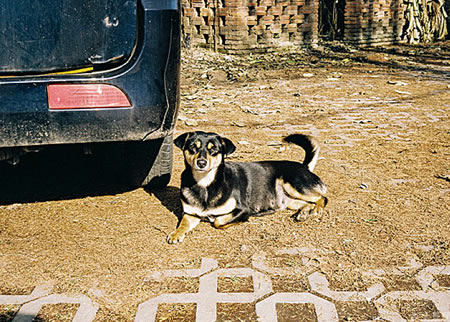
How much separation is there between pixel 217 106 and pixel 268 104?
0.72m

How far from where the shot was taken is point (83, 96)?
245 centimetres

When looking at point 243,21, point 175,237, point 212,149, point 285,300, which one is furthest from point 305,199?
point 243,21

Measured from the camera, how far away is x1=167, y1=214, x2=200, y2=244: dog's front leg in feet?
9.78

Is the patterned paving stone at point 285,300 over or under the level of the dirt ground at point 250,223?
under

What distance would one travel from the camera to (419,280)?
8.17 feet

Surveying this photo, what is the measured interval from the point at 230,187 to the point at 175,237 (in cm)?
54

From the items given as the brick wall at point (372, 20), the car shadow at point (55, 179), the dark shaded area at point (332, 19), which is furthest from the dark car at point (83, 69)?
the dark shaded area at point (332, 19)

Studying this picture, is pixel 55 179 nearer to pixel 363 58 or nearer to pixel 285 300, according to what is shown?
pixel 285 300

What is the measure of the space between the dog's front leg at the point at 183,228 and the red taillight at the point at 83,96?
927 mm

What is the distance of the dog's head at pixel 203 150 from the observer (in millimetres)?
3084

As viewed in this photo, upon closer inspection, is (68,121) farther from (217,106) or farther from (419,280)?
(217,106)

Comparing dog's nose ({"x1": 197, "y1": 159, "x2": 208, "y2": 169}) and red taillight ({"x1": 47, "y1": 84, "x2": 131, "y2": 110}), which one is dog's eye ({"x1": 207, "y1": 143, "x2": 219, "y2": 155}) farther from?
red taillight ({"x1": 47, "y1": 84, "x2": 131, "y2": 110})

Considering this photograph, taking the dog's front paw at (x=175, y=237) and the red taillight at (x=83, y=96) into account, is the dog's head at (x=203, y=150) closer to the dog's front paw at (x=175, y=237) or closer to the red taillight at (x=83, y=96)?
the dog's front paw at (x=175, y=237)

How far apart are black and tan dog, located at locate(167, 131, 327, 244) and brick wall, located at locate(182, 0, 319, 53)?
7289mm
